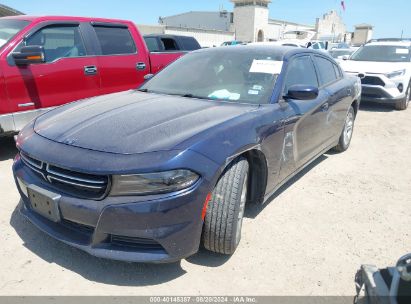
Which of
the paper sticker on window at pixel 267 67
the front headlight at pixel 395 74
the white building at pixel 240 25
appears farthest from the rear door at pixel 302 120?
the white building at pixel 240 25

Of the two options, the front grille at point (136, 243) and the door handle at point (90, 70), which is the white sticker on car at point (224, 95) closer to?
the front grille at point (136, 243)

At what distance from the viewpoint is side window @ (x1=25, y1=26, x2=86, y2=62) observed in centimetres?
457

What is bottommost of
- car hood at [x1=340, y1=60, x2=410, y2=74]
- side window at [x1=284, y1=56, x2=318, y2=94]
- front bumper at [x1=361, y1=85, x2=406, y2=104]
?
front bumper at [x1=361, y1=85, x2=406, y2=104]

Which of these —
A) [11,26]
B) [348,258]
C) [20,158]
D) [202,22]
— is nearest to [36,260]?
[20,158]

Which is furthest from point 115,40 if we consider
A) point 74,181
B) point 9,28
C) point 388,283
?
point 388,283

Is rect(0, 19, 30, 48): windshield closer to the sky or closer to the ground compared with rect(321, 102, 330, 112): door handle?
closer to the sky

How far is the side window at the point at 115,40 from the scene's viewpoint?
17.2 feet

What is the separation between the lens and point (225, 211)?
7.57ft

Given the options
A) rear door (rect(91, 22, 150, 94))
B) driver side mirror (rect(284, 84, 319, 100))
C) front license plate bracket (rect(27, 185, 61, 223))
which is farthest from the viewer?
rear door (rect(91, 22, 150, 94))

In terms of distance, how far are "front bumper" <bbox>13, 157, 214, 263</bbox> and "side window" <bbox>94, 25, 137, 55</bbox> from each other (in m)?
3.66

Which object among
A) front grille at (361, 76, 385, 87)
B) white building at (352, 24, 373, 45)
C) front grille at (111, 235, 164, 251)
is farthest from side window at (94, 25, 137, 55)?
white building at (352, 24, 373, 45)

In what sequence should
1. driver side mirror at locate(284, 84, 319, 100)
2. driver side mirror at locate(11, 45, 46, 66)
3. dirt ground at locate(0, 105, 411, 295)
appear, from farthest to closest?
1. driver side mirror at locate(11, 45, 46, 66)
2. driver side mirror at locate(284, 84, 319, 100)
3. dirt ground at locate(0, 105, 411, 295)

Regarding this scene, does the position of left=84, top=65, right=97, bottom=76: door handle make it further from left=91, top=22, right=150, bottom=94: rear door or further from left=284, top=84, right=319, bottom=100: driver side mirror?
left=284, top=84, right=319, bottom=100: driver side mirror

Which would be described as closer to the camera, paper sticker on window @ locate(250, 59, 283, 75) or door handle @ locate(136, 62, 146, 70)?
paper sticker on window @ locate(250, 59, 283, 75)
